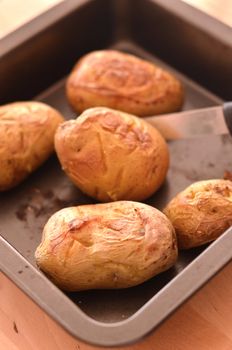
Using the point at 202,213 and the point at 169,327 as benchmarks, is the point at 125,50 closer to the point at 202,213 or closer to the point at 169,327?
the point at 202,213

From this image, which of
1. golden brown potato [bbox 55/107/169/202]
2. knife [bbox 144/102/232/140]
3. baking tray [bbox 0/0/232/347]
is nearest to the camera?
baking tray [bbox 0/0/232/347]

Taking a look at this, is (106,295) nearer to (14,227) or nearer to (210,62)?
(14,227)

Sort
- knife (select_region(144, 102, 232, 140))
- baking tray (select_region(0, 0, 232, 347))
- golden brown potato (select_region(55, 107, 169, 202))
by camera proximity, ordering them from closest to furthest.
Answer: baking tray (select_region(0, 0, 232, 347)) < golden brown potato (select_region(55, 107, 169, 202)) < knife (select_region(144, 102, 232, 140))

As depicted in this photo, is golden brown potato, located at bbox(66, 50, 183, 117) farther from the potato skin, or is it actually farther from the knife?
the potato skin

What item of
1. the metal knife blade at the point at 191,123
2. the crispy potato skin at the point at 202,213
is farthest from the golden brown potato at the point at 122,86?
the crispy potato skin at the point at 202,213

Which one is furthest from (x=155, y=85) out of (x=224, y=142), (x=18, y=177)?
(x=18, y=177)

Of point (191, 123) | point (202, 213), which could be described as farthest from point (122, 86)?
point (202, 213)

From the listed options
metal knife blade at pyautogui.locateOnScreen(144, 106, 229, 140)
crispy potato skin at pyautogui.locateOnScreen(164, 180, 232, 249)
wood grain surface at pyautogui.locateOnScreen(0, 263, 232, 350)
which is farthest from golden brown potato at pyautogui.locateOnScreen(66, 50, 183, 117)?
wood grain surface at pyautogui.locateOnScreen(0, 263, 232, 350)
